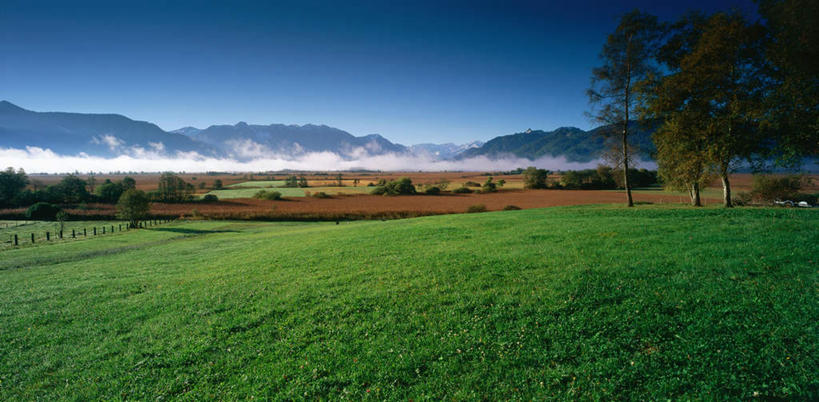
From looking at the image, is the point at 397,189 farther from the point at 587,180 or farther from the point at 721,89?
the point at 721,89

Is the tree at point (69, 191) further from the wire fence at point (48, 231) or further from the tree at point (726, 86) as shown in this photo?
the tree at point (726, 86)

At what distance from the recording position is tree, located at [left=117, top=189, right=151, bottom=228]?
51.9m

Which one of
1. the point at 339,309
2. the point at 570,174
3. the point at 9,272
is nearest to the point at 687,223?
the point at 339,309

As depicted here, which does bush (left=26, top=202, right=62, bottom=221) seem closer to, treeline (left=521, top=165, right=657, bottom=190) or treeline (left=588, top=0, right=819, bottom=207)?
treeline (left=588, top=0, right=819, bottom=207)

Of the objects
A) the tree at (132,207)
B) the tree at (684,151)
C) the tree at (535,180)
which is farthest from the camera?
the tree at (535,180)

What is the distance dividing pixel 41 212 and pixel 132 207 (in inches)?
1144

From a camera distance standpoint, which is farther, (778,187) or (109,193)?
(109,193)

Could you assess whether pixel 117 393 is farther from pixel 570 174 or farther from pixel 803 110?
pixel 570 174

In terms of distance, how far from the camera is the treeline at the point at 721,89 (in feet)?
59.0

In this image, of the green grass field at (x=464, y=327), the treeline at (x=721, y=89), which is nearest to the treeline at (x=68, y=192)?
the green grass field at (x=464, y=327)

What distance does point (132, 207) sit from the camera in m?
52.2

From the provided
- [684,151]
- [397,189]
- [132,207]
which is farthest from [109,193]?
[684,151]

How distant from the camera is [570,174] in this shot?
3880 inches

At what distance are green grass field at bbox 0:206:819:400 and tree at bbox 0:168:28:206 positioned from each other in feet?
311
